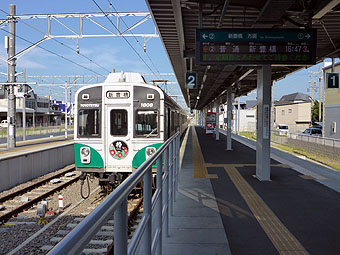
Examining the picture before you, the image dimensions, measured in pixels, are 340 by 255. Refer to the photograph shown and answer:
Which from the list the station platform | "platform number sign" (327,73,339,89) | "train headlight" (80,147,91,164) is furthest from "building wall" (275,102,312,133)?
"train headlight" (80,147,91,164)

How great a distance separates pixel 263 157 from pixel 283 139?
14591mm

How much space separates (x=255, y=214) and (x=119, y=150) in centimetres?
381

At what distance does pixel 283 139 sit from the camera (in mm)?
21875

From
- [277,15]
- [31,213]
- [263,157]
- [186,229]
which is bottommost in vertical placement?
[31,213]

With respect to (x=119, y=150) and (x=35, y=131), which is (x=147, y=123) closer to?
(x=119, y=150)

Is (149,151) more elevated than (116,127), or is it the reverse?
(116,127)

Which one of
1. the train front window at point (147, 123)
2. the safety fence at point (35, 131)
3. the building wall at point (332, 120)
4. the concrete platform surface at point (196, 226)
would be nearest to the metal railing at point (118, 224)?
the concrete platform surface at point (196, 226)

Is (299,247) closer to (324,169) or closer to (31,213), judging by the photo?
(31,213)

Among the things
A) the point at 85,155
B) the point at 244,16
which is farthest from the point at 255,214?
the point at 244,16

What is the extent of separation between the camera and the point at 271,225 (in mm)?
4887

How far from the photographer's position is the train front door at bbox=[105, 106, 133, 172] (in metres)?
7.91

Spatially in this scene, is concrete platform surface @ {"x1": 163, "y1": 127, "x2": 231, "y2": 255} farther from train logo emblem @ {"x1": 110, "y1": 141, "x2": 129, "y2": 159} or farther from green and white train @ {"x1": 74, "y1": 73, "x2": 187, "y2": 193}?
train logo emblem @ {"x1": 110, "y1": 141, "x2": 129, "y2": 159}

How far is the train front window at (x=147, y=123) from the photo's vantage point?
8.02m

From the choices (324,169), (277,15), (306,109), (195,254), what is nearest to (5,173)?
(195,254)
